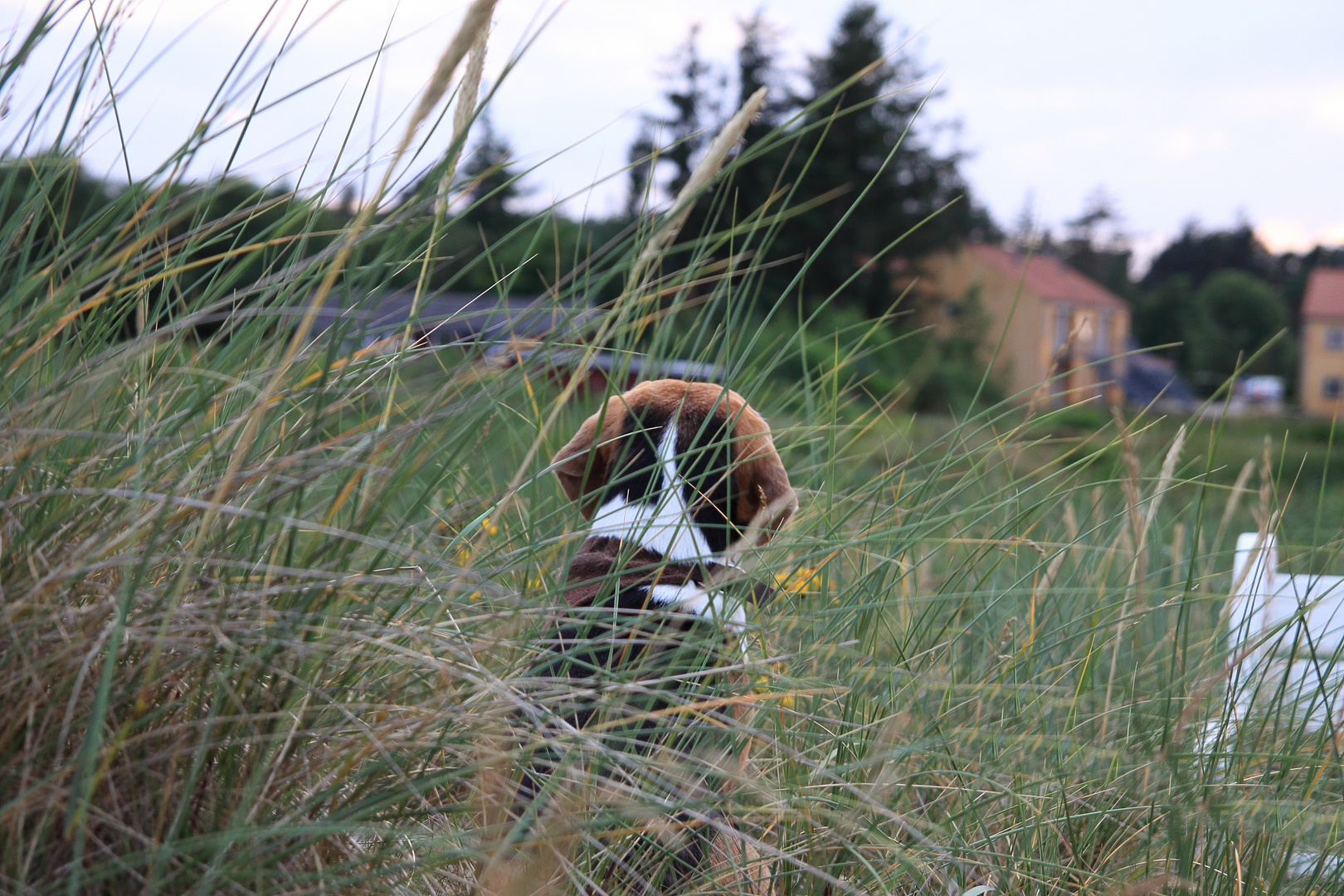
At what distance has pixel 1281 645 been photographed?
2309mm

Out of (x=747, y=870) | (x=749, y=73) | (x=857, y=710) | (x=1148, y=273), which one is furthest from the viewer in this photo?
(x=1148, y=273)

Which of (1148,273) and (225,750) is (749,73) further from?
(1148,273)

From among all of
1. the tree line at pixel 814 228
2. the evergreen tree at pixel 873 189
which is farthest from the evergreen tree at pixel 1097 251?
the evergreen tree at pixel 873 189

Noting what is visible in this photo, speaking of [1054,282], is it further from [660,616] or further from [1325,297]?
[660,616]

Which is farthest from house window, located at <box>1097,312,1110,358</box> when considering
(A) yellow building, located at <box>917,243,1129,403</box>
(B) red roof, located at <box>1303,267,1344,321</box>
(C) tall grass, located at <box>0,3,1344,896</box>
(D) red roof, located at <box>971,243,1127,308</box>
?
(C) tall grass, located at <box>0,3,1344,896</box>

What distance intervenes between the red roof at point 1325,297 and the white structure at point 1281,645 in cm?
7320

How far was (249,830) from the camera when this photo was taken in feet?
3.39

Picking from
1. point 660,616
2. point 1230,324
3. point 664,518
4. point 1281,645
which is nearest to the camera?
point 660,616

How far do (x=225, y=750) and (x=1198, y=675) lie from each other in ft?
6.77

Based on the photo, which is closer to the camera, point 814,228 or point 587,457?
point 587,457

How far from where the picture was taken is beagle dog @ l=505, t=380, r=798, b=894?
1.35m

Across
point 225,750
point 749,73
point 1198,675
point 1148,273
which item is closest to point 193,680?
point 225,750

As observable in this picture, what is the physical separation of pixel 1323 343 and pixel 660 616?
76338mm

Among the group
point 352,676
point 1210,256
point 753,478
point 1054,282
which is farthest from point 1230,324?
point 352,676
